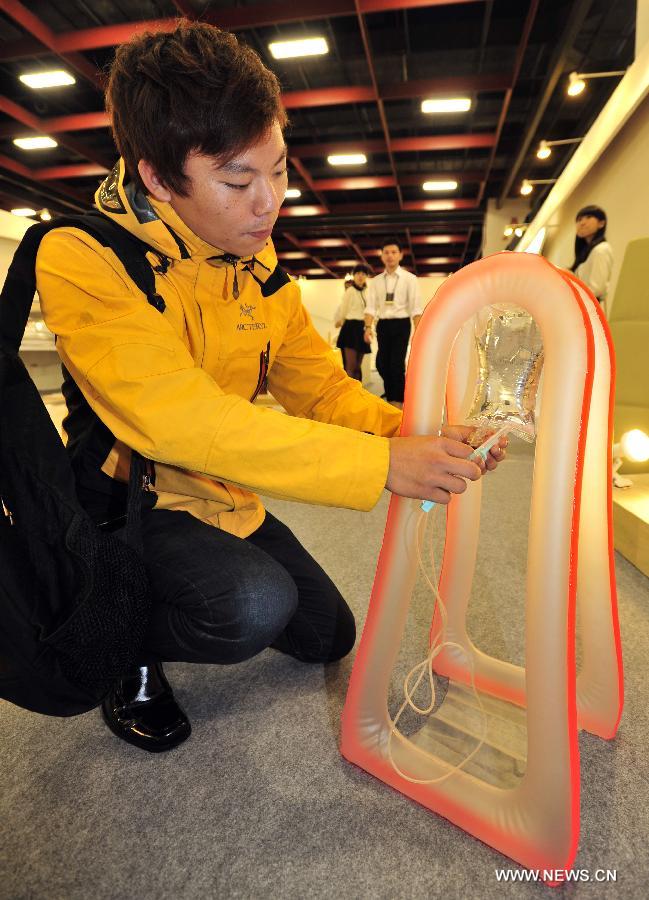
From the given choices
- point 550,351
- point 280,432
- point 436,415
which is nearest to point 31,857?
point 280,432

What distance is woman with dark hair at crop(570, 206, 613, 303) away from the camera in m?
3.18

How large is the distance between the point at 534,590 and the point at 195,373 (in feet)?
1.68

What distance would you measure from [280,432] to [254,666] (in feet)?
2.07

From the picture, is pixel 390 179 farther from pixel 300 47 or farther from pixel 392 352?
pixel 392 352

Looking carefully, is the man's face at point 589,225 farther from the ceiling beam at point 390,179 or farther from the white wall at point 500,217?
the white wall at point 500,217

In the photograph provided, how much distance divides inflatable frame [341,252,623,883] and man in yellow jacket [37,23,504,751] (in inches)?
4.1

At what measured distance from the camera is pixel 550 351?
67 cm

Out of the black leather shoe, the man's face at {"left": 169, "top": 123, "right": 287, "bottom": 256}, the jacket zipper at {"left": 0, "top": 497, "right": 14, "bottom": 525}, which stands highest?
the man's face at {"left": 169, "top": 123, "right": 287, "bottom": 256}

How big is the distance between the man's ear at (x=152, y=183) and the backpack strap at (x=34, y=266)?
0.08 metres

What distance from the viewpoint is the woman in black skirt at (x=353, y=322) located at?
5.09m

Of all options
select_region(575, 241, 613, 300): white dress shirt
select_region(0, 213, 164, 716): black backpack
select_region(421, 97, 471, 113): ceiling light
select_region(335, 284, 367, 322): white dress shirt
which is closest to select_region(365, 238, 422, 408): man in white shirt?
select_region(335, 284, 367, 322): white dress shirt

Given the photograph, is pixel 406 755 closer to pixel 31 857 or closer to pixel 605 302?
pixel 31 857

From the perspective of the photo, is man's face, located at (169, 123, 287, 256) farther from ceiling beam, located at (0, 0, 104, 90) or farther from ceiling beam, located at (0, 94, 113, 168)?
ceiling beam, located at (0, 94, 113, 168)

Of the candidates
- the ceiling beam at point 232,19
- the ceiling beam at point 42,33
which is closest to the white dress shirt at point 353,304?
the ceiling beam at point 232,19
